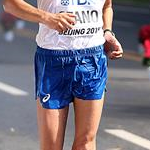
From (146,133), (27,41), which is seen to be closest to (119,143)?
(146,133)

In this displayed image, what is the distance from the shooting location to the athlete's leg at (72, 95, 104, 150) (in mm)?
4953

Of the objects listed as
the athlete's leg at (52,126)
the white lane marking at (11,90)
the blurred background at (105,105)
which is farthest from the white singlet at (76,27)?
the white lane marking at (11,90)

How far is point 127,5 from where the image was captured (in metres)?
29.4

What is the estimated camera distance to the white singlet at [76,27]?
4.88 metres

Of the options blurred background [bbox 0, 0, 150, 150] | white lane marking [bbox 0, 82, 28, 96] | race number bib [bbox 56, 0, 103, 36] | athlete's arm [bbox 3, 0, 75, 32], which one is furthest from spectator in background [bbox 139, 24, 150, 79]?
athlete's arm [bbox 3, 0, 75, 32]

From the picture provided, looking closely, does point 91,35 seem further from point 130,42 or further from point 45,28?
point 130,42

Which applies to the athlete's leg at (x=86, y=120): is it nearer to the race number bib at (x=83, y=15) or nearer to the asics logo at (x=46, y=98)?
the asics logo at (x=46, y=98)

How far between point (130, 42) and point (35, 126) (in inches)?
408

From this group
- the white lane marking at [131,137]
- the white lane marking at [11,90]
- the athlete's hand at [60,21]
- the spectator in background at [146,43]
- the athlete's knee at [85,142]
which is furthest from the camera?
the spectator in background at [146,43]

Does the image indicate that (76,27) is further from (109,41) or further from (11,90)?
(11,90)

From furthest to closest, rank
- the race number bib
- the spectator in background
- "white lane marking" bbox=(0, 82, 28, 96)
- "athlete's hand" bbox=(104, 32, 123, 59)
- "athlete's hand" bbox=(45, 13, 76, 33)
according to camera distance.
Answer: the spectator in background, "white lane marking" bbox=(0, 82, 28, 96), "athlete's hand" bbox=(104, 32, 123, 59), the race number bib, "athlete's hand" bbox=(45, 13, 76, 33)

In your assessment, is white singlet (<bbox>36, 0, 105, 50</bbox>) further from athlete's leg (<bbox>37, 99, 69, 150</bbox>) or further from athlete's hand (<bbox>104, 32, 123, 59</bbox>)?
athlete's leg (<bbox>37, 99, 69, 150</bbox>)

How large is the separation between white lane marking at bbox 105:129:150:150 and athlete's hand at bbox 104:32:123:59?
9.14 feet

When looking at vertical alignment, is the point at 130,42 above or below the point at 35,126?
below
